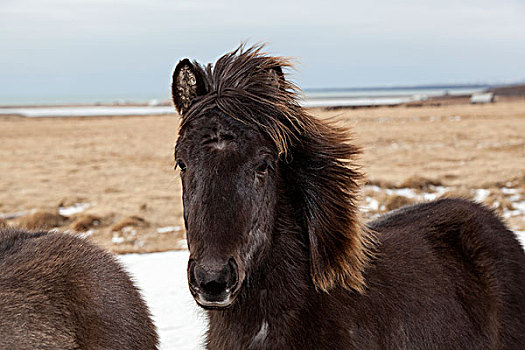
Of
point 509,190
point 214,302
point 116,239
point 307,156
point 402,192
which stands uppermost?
point 307,156

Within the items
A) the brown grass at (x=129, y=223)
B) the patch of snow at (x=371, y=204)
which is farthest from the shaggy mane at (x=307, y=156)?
the patch of snow at (x=371, y=204)

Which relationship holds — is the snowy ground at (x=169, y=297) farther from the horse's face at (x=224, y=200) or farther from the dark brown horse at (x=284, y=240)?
the horse's face at (x=224, y=200)

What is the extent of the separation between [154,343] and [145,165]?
22136mm

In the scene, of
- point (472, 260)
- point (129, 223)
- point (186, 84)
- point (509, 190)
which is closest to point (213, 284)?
point (186, 84)

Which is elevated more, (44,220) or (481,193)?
(44,220)

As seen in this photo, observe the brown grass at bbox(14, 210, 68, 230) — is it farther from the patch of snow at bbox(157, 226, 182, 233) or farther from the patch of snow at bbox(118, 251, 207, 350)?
the patch of snow at bbox(118, 251, 207, 350)

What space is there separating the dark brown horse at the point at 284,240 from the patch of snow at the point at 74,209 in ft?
43.2

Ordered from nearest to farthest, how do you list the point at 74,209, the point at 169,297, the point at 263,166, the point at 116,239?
1. the point at 263,166
2. the point at 169,297
3. the point at 116,239
4. the point at 74,209

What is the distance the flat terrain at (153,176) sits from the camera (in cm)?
1259

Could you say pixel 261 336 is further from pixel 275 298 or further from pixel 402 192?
pixel 402 192

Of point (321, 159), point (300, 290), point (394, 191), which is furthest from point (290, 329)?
point (394, 191)

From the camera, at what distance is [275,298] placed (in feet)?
8.92

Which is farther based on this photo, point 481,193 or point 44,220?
point 481,193

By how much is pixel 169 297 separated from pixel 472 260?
3801 millimetres
